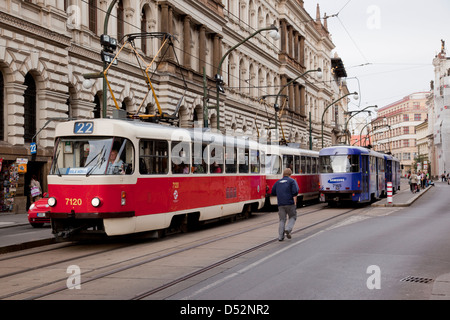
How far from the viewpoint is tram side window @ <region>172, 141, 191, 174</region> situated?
1501 cm

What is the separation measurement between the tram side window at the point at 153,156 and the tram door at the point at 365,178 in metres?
14.7

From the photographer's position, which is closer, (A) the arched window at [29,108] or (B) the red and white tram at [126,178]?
(B) the red and white tram at [126,178]

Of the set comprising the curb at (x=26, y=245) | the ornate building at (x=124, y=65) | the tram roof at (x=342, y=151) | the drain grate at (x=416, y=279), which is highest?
the ornate building at (x=124, y=65)

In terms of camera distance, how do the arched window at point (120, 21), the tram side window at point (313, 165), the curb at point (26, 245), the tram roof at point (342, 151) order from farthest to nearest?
the tram side window at point (313, 165) < the arched window at point (120, 21) < the tram roof at point (342, 151) < the curb at point (26, 245)

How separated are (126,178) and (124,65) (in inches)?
711

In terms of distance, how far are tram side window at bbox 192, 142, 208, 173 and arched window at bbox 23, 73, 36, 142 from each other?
10486mm

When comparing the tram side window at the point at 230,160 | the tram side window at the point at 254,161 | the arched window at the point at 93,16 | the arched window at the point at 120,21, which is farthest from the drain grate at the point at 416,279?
the arched window at the point at 120,21

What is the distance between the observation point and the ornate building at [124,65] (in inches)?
909

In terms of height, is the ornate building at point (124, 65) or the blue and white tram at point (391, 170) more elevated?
the ornate building at point (124, 65)

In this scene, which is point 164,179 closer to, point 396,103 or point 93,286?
point 93,286

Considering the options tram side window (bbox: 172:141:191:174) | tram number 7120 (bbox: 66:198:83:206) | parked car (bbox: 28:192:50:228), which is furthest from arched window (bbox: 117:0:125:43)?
tram number 7120 (bbox: 66:198:83:206)

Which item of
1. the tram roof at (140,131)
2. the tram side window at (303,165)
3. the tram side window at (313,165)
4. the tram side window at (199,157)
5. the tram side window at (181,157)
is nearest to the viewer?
the tram roof at (140,131)

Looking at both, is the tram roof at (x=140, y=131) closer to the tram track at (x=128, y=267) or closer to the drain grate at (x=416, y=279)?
the tram track at (x=128, y=267)

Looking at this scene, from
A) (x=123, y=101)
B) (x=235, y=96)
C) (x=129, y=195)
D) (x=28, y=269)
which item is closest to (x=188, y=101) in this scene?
(x=123, y=101)
